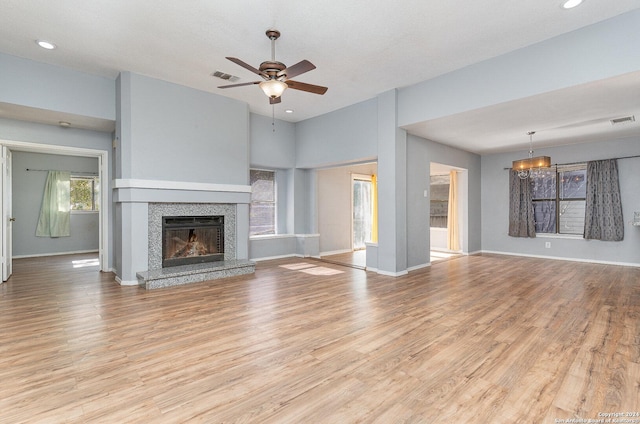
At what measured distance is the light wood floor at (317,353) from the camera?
1.83 m

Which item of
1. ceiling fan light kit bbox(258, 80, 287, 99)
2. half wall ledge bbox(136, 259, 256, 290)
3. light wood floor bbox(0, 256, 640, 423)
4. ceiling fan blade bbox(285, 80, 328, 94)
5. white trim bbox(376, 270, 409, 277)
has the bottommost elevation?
light wood floor bbox(0, 256, 640, 423)

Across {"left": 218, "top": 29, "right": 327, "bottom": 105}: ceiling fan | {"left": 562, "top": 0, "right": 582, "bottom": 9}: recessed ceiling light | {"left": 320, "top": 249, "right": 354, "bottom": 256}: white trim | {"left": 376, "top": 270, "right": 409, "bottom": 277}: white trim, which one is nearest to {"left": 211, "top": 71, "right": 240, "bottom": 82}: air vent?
{"left": 218, "top": 29, "right": 327, "bottom": 105}: ceiling fan

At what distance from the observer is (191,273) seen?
4836 millimetres

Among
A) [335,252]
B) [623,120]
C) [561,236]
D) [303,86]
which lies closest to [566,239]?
[561,236]

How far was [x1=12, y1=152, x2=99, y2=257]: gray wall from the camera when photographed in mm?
7363

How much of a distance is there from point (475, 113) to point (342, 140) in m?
2.47

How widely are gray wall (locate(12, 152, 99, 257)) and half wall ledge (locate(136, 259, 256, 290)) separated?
4771mm

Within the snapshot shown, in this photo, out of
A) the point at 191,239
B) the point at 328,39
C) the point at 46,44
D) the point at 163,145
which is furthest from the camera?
the point at 191,239

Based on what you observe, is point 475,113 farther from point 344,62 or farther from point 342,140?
point 342,140

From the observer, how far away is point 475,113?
459 centimetres

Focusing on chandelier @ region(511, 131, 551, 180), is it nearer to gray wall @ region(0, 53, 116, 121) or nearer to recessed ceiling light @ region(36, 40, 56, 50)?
gray wall @ region(0, 53, 116, 121)

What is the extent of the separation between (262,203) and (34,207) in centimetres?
542

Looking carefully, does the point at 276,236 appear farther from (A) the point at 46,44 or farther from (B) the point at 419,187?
(A) the point at 46,44

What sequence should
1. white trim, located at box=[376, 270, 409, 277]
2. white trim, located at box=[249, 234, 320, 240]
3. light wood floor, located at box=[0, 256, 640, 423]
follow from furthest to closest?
white trim, located at box=[249, 234, 320, 240]
white trim, located at box=[376, 270, 409, 277]
light wood floor, located at box=[0, 256, 640, 423]
